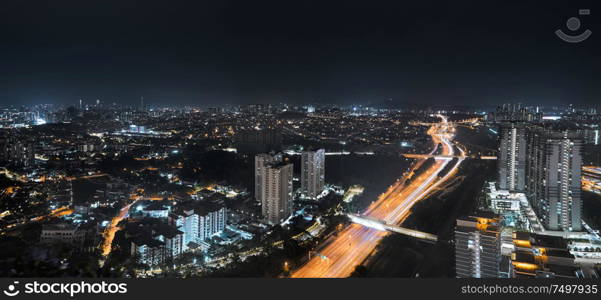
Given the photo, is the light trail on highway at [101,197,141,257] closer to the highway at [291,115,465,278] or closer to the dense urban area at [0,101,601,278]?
the dense urban area at [0,101,601,278]

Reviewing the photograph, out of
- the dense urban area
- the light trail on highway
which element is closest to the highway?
the dense urban area

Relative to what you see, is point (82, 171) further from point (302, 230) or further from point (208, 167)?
point (302, 230)

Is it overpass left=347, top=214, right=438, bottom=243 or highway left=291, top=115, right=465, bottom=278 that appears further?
overpass left=347, top=214, right=438, bottom=243

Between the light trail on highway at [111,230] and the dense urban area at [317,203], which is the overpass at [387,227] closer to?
the dense urban area at [317,203]

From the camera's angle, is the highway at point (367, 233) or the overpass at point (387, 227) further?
the overpass at point (387, 227)

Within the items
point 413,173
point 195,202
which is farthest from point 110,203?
point 413,173

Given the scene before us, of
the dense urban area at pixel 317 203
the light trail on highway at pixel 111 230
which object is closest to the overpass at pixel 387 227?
the dense urban area at pixel 317 203

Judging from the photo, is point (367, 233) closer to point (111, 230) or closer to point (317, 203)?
point (317, 203)
